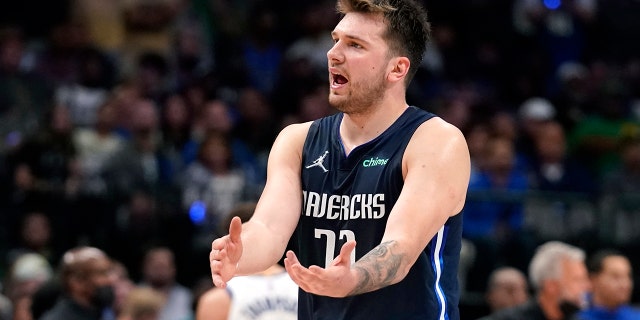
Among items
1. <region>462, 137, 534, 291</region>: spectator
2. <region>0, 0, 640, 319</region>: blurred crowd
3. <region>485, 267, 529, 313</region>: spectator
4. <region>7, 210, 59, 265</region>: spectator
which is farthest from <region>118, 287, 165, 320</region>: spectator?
<region>462, 137, 534, 291</region>: spectator

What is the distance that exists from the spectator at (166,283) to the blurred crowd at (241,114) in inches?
5.8

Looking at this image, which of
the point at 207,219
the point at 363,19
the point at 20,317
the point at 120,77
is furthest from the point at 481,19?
the point at 363,19

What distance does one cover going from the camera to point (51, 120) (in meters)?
12.3

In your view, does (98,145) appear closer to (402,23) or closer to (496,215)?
(496,215)

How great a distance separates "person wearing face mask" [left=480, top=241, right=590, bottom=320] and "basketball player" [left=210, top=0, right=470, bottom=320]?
456cm

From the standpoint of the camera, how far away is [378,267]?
4.23 meters

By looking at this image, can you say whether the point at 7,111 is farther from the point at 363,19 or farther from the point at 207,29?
the point at 363,19

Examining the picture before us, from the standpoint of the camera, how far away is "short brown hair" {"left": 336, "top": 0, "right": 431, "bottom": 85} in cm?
475

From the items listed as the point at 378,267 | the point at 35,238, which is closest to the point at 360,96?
the point at 378,267

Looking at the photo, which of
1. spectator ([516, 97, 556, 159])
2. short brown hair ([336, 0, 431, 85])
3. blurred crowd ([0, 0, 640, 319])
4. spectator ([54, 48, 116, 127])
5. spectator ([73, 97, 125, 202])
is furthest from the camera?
spectator ([516, 97, 556, 159])

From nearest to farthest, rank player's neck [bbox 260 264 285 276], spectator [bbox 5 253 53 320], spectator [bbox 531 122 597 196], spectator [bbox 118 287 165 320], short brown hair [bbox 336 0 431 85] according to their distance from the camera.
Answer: short brown hair [bbox 336 0 431 85], player's neck [bbox 260 264 285 276], spectator [bbox 118 287 165 320], spectator [bbox 5 253 53 320], spectator [bbox 531 122 597 196]

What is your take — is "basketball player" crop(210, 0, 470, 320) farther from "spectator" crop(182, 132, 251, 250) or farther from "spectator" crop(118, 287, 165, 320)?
"spectator" crop(182, 132, 251, 250)

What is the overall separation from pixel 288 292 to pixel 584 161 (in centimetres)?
868

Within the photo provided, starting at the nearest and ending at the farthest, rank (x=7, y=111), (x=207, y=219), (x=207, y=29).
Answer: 1. (x=207, y=219)
2. (x=7, y=111)
3. (x=207, y=29)
